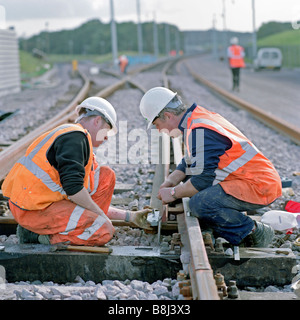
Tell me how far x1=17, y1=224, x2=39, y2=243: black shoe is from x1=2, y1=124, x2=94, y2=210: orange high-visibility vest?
0.29 meters

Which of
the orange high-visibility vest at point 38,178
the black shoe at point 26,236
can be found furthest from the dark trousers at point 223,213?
the black shoe at point 26,236

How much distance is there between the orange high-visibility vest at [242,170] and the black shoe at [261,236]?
21 cm

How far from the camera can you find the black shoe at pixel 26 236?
399cm

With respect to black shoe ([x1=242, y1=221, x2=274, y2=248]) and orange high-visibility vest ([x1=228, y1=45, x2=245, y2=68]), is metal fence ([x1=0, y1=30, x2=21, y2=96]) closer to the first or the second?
orange high-visibility vest ([x1=228, y1=45, x2=245, y2=68])

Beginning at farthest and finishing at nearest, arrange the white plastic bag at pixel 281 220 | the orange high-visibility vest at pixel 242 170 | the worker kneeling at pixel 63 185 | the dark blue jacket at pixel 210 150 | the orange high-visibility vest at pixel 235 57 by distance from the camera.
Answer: the orange high-visibility vest at pixel 235 57, the white plastic bag at pixel 281 220, the orange high-visibility vest at pixel 242 170, the dark blue jacket at pixel 210 150, the worker kneeling at pixel 63 185

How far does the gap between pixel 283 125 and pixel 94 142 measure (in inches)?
260

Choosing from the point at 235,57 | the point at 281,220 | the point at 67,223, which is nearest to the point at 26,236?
the point at 67,223

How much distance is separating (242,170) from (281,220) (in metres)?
0.75

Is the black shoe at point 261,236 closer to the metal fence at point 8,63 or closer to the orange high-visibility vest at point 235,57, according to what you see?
the orange high-visibility vest at point 235,57

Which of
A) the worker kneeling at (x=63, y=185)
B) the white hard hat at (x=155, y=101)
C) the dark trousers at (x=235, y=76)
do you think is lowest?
the worker kneeling at (x=63, y=185)

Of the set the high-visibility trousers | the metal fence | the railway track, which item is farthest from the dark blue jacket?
the metal fence

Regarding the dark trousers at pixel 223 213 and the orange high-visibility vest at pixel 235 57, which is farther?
the orange high-visibility vest at pixel 235 57

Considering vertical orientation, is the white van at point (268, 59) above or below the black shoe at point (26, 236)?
above
